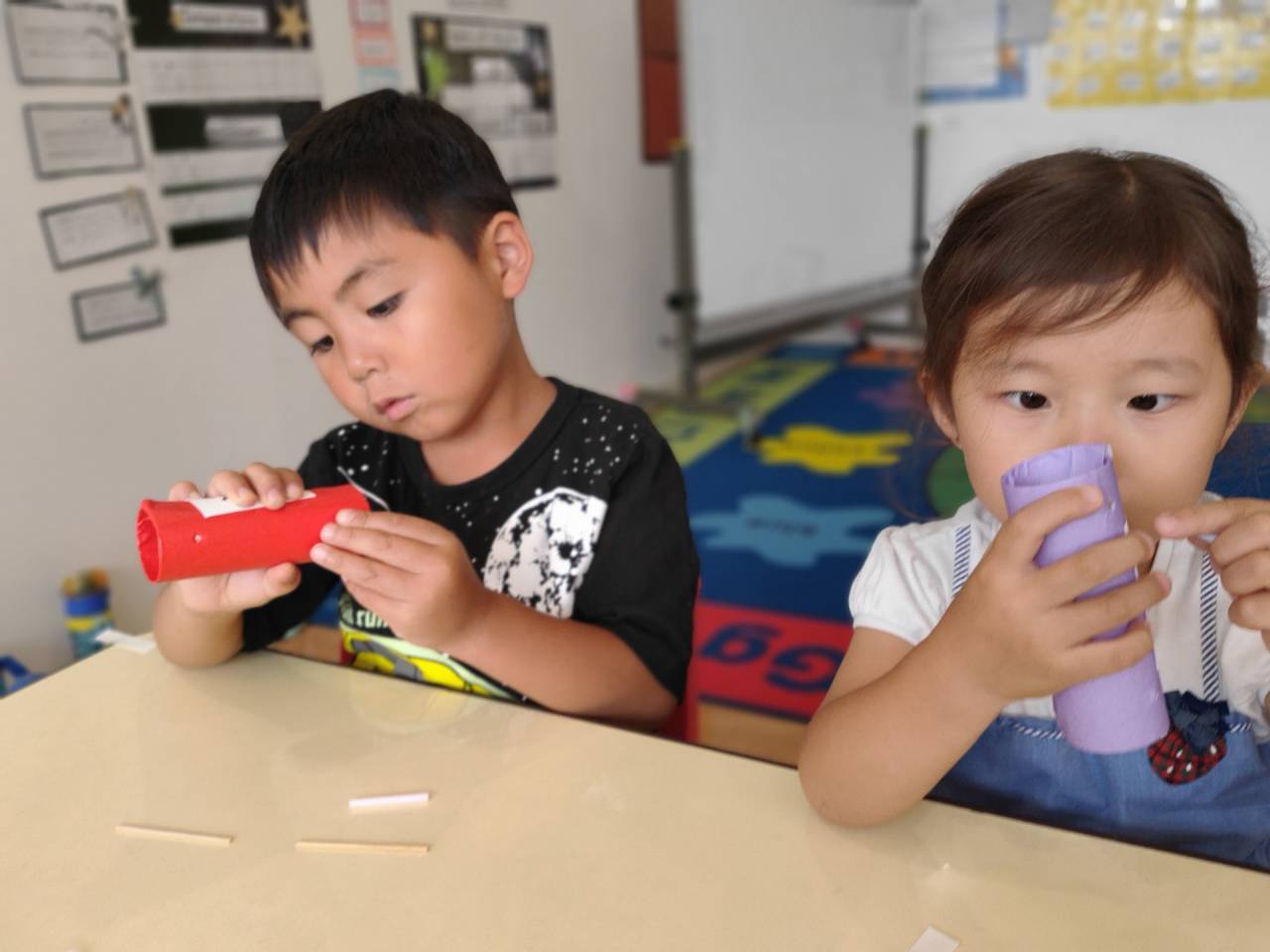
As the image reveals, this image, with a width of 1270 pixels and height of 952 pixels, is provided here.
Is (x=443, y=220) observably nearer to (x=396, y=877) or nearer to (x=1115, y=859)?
(x=396, y=877)

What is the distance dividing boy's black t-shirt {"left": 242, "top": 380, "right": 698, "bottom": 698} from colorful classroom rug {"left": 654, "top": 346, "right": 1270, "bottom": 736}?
152 mm

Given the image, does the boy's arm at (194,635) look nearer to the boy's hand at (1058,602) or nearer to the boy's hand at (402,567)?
the boy's hand at (402,567)

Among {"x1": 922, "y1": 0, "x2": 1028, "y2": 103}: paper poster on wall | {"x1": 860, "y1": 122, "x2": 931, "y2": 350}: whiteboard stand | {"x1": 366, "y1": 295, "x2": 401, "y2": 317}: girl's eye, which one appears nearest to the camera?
{"x1": 366, "y1": 295, "x2": 401, "y2": 317}: girl's eye

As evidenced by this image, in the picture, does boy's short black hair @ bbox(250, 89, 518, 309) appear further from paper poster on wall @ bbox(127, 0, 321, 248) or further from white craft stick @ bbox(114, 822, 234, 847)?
paper poster on wall @ bbox(127, 0, 321, 248)

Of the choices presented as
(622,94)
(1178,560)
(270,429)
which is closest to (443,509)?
(1178,560)

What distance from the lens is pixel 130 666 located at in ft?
2.50

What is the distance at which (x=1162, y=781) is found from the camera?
0.64 m

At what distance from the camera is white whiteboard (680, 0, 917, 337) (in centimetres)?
320

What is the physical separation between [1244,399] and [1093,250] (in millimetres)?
147

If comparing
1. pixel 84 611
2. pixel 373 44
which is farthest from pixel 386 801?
pixel 373 44

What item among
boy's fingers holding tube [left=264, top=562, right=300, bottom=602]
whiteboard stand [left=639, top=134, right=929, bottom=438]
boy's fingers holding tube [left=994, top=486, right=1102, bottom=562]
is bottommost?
whiteboard stand [left=639, top=134, right=929, bottom=438]

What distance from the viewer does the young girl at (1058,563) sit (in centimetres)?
51

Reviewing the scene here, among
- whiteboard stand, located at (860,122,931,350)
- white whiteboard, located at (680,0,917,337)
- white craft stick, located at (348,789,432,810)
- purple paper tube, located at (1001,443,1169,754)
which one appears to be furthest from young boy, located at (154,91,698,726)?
whiteboard stand, located at (860,122,931,350)

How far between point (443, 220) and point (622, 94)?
275cm
